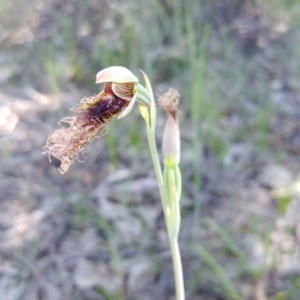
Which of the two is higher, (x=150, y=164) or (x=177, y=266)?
(x=150, y=164)

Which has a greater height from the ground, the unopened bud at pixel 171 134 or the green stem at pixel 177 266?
the unopened bud at pixel 171 134

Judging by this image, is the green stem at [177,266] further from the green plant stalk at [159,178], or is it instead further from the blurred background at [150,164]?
the blurred background at [150,164]

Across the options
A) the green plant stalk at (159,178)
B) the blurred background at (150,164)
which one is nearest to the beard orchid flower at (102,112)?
the green plant stalk at (159,178)

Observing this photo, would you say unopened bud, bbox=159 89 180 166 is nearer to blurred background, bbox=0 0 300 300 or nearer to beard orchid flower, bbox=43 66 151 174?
beard orchid flower, bbox=43 66 151 174

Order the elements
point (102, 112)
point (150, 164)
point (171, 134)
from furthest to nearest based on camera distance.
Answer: point (150, 164), point (171, 134), point (102, 112)

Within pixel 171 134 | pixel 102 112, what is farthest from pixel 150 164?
pixel 102 112

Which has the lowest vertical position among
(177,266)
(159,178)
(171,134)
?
(177,266)

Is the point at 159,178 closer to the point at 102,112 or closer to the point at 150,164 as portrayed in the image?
the point at 102,112

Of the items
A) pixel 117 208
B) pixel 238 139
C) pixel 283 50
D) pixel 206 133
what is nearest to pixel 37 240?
pixel 117 208
